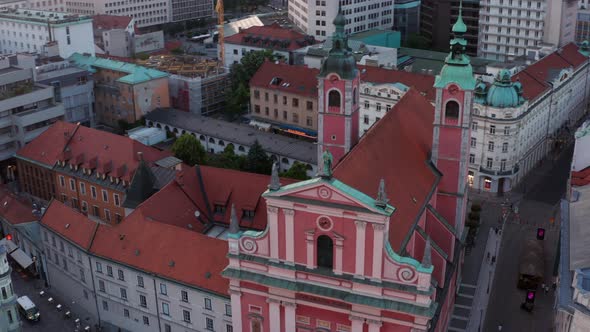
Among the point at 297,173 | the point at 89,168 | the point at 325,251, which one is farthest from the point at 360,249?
the point at 89,168

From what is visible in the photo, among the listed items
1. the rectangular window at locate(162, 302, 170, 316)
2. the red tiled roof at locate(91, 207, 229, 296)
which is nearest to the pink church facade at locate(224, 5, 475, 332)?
the red tiled roof at locate(91, 207, 229, 296)

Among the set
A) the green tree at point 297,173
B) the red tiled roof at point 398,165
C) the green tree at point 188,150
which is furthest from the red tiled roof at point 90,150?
the red tiled roof at point 398,165

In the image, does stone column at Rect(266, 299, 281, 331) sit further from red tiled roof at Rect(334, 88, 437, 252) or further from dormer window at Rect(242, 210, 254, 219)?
dormer window at Rect(242, 210, 254, 219)

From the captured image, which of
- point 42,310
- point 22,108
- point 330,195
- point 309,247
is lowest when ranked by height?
point 42,310

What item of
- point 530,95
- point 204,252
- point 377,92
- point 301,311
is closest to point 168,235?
point 204,252

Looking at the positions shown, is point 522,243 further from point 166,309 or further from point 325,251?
point 166,309

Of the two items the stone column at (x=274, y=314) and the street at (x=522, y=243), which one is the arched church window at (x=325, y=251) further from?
the street at (x=522, y=243)
